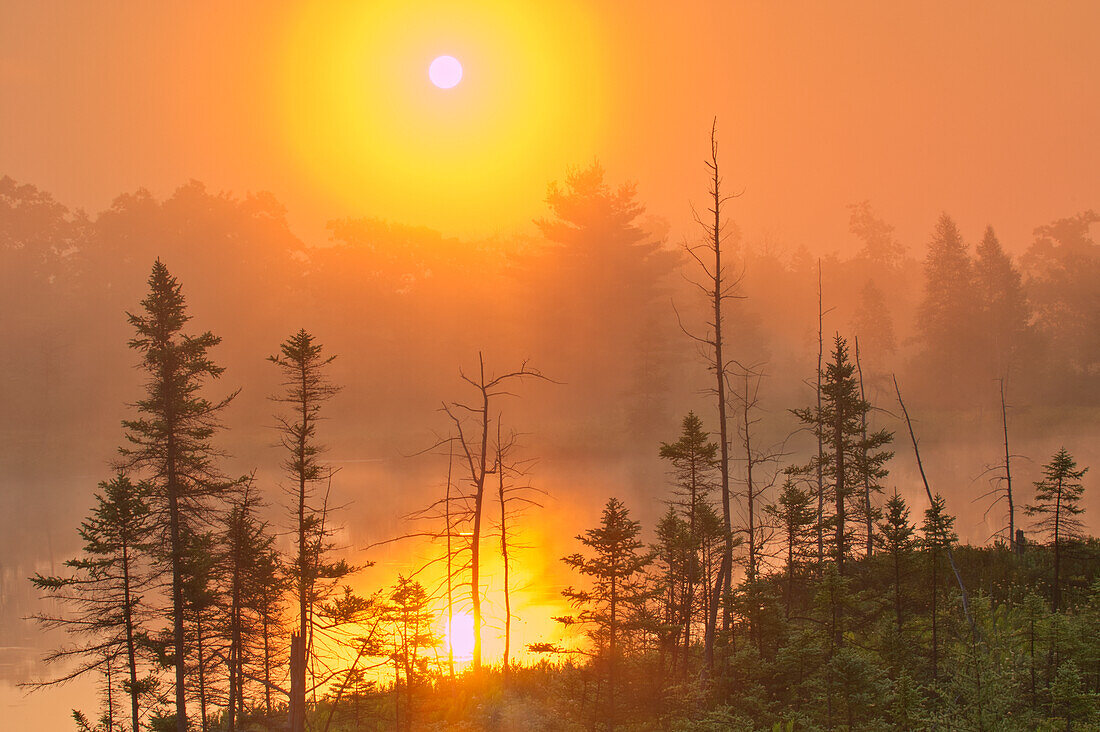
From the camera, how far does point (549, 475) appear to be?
69188 mm

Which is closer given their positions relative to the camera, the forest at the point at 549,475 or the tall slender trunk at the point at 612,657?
the tall slender trunk at the point at 612,657

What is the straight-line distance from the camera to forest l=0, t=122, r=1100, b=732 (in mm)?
16812

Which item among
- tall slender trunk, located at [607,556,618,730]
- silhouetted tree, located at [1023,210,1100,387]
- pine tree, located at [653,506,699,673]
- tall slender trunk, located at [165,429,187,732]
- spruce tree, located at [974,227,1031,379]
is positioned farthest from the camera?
silhouetted tree, located at [1023,210,1100,387]

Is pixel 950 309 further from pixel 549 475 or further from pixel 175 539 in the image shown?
pixel 175 539

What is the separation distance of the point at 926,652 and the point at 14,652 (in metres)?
31.9

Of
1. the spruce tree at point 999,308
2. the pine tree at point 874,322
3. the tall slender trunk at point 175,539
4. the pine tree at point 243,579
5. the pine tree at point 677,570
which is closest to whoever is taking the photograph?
the pine tree at point 677,570

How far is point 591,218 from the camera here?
275 feet

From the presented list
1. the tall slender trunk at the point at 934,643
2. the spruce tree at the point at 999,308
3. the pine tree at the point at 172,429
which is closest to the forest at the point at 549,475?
the pine tree at the point at 172,429

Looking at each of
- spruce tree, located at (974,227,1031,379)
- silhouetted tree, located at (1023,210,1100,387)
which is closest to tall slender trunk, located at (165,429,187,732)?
spruce tree, located at (974,227,1031,379)

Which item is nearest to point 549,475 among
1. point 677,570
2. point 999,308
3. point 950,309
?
point 950,309

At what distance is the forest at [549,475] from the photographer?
16.8 metres

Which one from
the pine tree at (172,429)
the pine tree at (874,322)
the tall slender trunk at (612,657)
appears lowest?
the tall slender trunk at (612,657)

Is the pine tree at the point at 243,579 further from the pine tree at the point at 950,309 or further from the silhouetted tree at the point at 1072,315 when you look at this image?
the silhouetted tree at the point at 1072,315

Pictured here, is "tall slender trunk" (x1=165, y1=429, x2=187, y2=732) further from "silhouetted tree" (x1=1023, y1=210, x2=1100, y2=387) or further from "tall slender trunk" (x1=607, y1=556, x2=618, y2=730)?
"silhouetted tree" (x1=1023, y1=210, x2=1100, y2=387)
